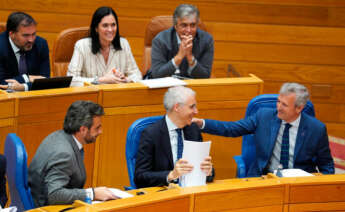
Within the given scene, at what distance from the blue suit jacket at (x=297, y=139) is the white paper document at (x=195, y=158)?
869mm

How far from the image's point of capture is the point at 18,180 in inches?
117

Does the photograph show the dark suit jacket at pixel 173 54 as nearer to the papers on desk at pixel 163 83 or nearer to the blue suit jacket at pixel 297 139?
the papers on desk at pixel 163 83

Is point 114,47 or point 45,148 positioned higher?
point 114,47

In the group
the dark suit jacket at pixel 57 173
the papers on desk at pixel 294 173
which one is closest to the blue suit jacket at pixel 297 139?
the papers on desk at pixel 294 173

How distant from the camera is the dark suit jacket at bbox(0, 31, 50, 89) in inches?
182

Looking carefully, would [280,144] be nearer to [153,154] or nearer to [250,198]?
[153,154]

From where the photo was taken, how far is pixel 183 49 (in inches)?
187

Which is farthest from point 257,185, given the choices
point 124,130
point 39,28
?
point 39,28

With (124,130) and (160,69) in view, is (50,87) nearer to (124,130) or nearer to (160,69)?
(124,130)

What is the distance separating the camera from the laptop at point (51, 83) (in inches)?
160

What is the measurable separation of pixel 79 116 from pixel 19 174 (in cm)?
42

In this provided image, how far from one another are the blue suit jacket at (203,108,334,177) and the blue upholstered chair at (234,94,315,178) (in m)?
0.08

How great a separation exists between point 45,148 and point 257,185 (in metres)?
1.04

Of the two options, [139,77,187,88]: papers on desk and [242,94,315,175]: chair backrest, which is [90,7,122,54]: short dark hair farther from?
[242,94,315,175]: chair backrest
